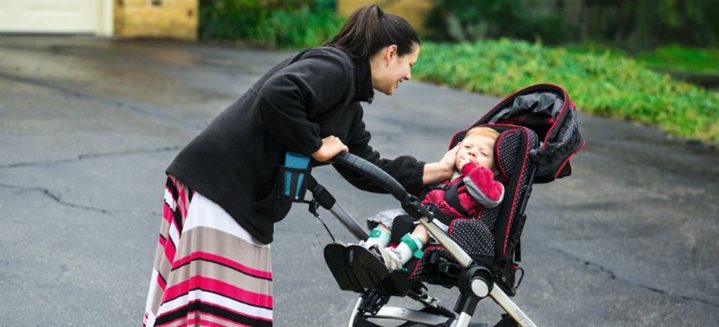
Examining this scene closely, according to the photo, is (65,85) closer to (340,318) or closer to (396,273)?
(340,318)

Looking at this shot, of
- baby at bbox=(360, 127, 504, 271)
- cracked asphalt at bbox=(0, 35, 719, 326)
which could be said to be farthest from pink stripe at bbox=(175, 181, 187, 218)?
cracked asphalt at bbox=(0, 35, 719, 326)

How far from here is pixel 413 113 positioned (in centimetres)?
1052

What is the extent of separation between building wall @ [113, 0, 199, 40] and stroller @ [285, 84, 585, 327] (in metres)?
11.5

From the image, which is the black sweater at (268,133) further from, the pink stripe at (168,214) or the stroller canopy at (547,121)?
the stroller canopy at (547,121)

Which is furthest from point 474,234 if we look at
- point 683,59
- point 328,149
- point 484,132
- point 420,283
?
point 683,59

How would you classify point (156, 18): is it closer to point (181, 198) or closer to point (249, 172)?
point (181, 198)

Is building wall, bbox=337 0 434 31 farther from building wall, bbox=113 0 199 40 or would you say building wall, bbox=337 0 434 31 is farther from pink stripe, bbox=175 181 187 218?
pink stripe, bbox=175 181 187 218

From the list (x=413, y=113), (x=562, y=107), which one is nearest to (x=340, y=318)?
(x=562, y=107)

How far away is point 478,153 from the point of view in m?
3.80

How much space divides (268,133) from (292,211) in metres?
3.08

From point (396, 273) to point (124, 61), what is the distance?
29.8 feet

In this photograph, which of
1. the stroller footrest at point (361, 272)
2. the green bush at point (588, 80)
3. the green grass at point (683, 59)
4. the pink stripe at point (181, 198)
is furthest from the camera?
the green grass at point (683, 59)

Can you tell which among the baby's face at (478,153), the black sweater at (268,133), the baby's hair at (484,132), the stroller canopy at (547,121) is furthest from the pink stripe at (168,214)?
the stroller canopy at (547,121)

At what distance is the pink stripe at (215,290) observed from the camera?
3.44 m
